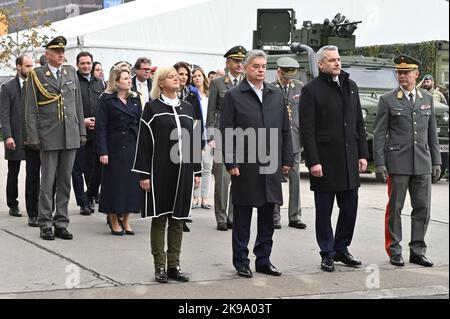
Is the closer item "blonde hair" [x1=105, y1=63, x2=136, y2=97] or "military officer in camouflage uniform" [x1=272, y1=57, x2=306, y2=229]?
"blonde hair" [x1=105, y1=63, x2=136, y2=97]

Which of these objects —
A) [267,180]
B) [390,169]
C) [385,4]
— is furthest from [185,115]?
[385,4]

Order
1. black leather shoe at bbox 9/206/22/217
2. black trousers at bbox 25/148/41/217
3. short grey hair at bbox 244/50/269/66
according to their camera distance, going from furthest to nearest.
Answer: black leather shoe at bbox 9/206/22/217 < black trousers at bbox 25/148/41/217 < short grey hair at bbox 244/50/269/66

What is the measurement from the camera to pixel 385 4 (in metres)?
27.8

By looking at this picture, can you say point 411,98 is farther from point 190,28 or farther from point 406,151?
point 190,28

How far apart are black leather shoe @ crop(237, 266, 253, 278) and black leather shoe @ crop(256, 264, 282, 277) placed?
0.19 metres

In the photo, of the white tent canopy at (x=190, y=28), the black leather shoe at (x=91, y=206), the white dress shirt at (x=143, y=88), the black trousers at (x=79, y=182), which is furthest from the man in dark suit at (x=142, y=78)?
the white tent canopy at (x=190, y=28)

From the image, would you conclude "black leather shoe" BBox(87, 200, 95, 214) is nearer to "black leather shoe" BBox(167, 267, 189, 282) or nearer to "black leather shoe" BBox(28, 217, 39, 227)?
"black leather shoe" BBox(28, 217, 39, 227)

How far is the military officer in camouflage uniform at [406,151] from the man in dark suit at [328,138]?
0.40 meters

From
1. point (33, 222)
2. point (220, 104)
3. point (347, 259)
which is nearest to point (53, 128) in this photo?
point (33, 222)

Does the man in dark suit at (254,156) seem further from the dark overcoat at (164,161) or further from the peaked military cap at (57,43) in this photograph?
the peaked military cap at (57,43)


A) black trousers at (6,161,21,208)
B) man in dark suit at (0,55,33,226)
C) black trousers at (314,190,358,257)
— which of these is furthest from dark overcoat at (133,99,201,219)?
black trousers at (6,161,21,208)

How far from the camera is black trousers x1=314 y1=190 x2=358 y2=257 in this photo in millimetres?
8086

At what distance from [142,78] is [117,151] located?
1300 mm

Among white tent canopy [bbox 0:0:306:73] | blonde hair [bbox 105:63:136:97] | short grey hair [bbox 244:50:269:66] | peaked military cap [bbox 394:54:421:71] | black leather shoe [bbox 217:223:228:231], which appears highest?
white tent canopy [bbox 0:0:306:73]
